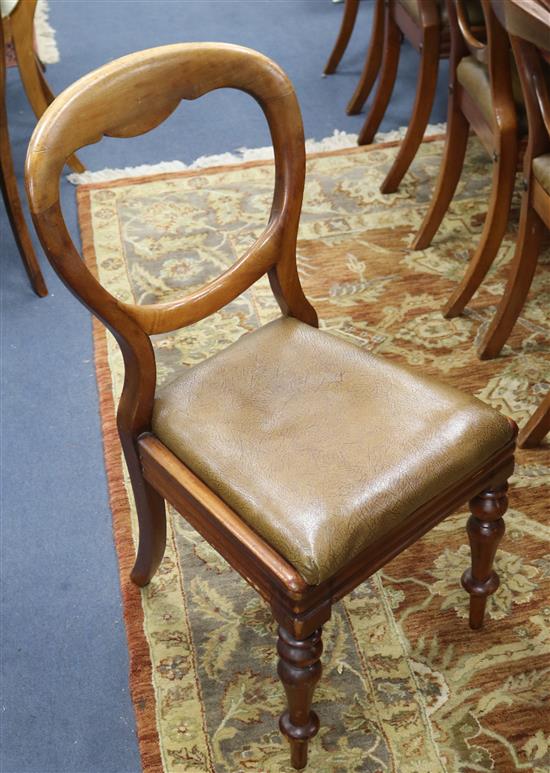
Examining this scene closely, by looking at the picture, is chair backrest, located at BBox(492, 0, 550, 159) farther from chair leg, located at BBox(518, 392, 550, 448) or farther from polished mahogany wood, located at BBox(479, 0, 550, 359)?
chair leg, located at BBox(518, 392, 550, 448)

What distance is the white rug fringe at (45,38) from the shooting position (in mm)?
3508

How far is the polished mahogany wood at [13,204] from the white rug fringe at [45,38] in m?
1.29

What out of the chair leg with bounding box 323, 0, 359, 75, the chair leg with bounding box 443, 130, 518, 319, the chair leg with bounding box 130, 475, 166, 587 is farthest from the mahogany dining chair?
the chair leg with bounding box 323, 0, 359, 75

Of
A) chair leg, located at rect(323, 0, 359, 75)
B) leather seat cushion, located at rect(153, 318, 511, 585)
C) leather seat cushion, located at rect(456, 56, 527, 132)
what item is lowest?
chair leg, located at rect(323, 0, 359, 75)

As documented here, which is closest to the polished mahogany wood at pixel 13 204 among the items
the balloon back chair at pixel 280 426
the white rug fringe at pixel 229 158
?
the white rug fringe at pixel 229 158

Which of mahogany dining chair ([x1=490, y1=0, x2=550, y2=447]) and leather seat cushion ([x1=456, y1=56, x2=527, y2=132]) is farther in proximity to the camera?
leather seat cushion ([x1=456, y1=56, x2=527, y2=132])

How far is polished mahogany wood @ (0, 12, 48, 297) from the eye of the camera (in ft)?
7.33

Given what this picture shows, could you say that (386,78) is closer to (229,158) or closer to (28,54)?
(229,158)

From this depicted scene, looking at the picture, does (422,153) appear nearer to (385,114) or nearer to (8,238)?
A: (385,114)

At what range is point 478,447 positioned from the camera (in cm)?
128

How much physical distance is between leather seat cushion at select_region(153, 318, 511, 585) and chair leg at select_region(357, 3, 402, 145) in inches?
61.4

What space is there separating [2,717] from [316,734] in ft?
1.64

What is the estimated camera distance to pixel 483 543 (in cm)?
143

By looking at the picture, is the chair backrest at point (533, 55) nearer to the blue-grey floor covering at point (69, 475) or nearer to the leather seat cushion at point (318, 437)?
the leather seat cushion at point (318, 437)
